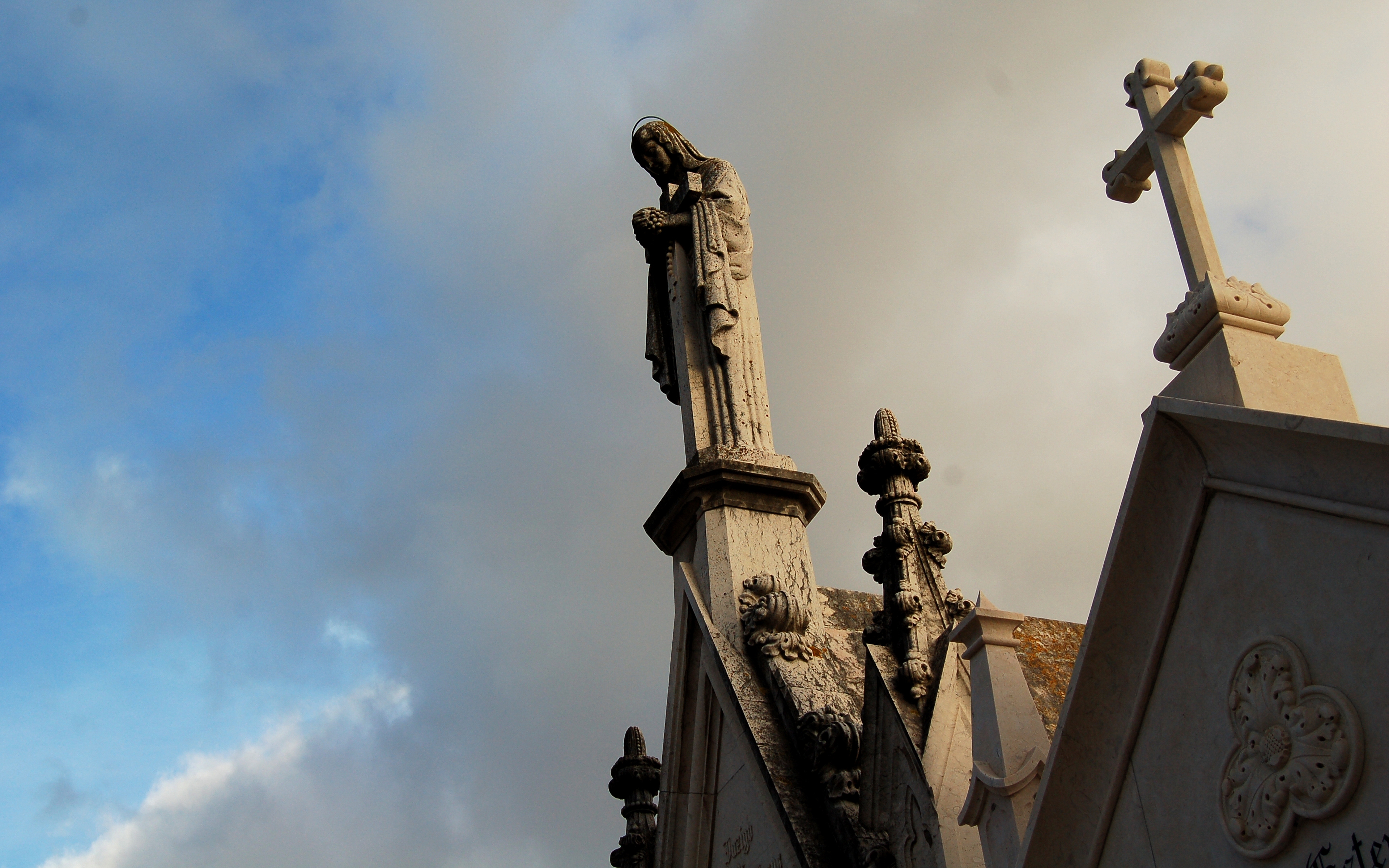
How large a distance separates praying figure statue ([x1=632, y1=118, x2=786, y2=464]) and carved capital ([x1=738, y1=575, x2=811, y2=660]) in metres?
1.23

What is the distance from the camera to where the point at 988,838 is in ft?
18.8

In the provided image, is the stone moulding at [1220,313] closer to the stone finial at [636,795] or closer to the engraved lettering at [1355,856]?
the engraved lettering at [1355,856]

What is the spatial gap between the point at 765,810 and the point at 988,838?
2.48 metres

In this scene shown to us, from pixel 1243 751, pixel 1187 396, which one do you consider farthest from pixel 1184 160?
pixel 1243 751

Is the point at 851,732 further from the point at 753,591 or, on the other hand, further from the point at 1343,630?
the point at 1343,630

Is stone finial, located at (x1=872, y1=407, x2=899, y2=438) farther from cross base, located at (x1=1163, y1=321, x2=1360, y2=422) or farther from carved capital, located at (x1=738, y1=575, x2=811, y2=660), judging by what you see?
cross base, located at (x1=1163, y1=321, x2=1360, y2=422)

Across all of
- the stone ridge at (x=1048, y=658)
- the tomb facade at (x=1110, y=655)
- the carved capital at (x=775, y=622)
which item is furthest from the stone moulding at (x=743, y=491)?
the stone ridge at (x=1048, y=658)

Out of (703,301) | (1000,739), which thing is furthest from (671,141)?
(1000,739)

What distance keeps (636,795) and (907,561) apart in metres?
3.88

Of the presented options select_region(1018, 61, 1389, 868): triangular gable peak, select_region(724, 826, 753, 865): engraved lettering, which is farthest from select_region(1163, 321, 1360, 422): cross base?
select_region(724, 826, 753, 865): engraved lettering

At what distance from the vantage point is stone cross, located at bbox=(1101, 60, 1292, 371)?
5.02 meters

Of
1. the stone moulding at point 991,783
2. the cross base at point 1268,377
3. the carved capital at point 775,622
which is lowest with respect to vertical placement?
the stone moulding at point 991,783

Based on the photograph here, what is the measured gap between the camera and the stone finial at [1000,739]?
18.1 feet

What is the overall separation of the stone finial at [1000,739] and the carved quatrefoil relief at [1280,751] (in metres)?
1.14
